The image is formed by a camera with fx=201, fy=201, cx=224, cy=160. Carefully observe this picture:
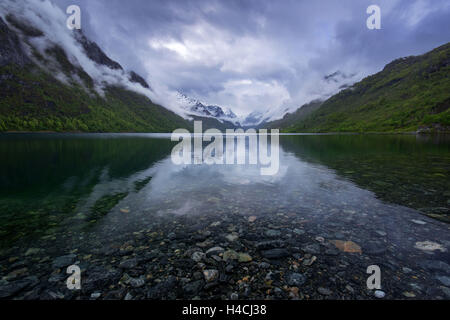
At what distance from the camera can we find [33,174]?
22.6m

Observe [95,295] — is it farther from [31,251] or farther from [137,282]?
[31,251]

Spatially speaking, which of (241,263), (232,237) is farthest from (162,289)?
(232,237)

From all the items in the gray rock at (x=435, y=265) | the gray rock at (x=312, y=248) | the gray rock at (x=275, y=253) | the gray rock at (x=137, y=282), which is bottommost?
the gray rock at (x=137, y=282)

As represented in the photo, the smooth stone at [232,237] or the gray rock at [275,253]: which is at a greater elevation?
the smooth stone at [232,237]

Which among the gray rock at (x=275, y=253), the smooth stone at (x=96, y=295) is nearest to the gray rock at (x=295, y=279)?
the gray rock at (x=275, y=253)

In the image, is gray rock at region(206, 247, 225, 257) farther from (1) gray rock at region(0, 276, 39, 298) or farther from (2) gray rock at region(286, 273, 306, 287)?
(1) gray rock at region(0, 276, 39, 298)

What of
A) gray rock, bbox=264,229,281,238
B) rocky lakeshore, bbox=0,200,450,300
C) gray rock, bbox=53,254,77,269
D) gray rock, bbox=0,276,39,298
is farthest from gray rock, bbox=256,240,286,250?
gray rock, bbox=0,276,39,298

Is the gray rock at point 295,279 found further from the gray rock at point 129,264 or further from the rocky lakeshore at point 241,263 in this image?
the gray rock at point 129,264

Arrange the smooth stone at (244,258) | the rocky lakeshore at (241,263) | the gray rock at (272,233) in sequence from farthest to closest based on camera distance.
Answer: the gray rock at (272,233) < the smooth stone at (244,258) < the rocky lakeshore at (241,263)

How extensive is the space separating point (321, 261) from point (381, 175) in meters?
19.6

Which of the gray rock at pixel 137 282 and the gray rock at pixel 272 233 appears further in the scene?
the gray rock at pixel 272 233
